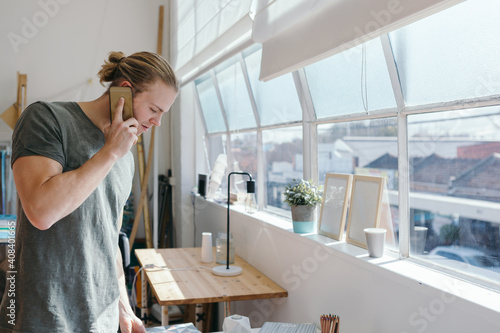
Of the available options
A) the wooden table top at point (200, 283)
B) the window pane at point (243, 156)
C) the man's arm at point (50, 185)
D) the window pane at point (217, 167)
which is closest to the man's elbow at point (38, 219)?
the man's arm at point (50, 185)

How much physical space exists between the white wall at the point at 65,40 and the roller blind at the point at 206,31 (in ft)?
2.01

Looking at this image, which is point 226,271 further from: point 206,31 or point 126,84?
point 206,31

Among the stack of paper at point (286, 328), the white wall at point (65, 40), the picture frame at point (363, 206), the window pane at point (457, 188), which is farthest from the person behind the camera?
the white wall at point (65, 40)

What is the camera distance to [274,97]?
3.31m

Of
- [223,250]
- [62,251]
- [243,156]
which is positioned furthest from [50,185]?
[243,156]

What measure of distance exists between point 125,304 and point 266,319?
1.46m

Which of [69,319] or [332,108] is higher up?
[332,108]

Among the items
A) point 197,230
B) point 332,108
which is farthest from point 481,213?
point 197,230

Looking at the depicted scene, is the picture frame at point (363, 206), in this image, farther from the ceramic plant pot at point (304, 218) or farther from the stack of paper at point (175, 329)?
the stack of paper at point (175, 329)

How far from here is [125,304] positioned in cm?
167

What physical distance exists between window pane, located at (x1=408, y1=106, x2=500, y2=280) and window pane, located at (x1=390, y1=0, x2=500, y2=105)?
0.28 ft

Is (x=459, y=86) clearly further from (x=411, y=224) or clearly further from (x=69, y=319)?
(x=69, y=319)

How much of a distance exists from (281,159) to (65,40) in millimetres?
3288

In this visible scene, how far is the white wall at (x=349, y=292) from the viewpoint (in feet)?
4.75
